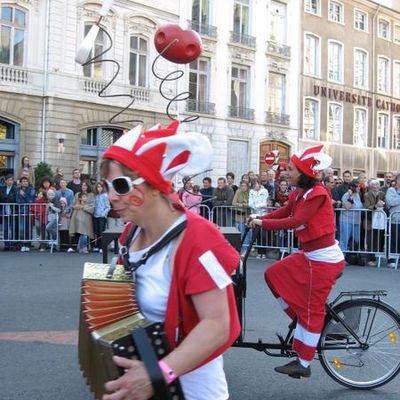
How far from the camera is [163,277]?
78.7 inches

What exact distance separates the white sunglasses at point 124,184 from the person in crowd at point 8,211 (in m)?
12.3

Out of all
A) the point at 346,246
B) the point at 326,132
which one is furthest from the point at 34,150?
the point at 326,132

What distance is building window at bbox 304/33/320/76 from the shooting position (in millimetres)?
31141

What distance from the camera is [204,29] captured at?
1038 inches

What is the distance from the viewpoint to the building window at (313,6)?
3093 centimetres

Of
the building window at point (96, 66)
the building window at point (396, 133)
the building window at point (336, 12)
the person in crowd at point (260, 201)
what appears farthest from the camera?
the building window at point (396, 133)

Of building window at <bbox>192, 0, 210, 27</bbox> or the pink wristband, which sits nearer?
the pink wristband

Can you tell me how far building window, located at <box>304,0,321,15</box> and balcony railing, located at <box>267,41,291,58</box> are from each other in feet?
9.01

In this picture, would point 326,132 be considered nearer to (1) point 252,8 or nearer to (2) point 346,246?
(1) point 252,8

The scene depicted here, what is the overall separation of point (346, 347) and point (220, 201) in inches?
383

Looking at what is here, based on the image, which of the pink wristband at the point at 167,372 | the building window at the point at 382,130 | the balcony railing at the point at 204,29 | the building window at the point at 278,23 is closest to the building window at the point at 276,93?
the building window at the point at 278,23

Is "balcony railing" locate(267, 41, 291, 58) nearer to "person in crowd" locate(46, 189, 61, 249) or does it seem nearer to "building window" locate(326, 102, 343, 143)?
"building window" locate(326, 102, 343, 143)

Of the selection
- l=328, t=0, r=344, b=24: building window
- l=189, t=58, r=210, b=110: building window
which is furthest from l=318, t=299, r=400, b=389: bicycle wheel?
l=328, t=0, r=344, b=24: building window

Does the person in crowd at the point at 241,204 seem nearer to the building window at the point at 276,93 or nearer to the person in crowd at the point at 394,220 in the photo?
the person in crowd at the point at 394,220
